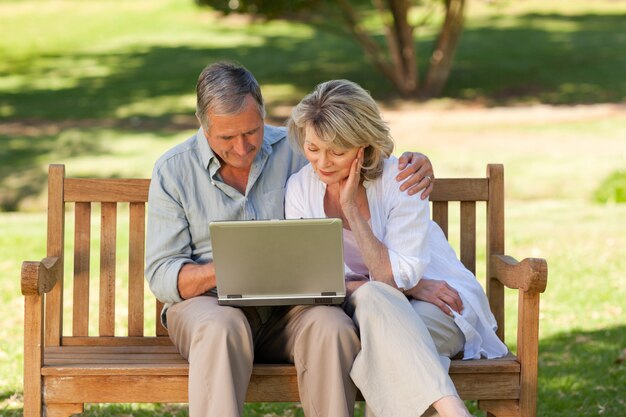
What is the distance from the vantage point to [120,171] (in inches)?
546

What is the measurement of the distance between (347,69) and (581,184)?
12775 millimetres

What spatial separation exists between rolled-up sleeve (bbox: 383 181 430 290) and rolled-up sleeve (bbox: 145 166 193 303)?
0.76m

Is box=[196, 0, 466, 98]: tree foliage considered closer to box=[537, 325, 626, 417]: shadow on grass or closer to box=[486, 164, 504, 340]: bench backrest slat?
box=[537, 325, 626, 417]: shadow on grass

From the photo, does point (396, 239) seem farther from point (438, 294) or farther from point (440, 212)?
point (440, 212)

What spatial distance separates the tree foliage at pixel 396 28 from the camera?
19547 mm

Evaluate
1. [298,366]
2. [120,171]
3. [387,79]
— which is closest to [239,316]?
[298,366]

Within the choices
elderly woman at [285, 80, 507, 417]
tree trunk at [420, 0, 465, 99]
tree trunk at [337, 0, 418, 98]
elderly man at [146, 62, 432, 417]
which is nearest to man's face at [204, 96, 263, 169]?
elderly man at [146, 62, 432, 417]

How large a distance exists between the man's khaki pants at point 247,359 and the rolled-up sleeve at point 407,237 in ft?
0.90

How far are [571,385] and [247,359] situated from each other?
254 cm

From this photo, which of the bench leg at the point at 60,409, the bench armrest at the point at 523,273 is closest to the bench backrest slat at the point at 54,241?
the bench leg at the point at 60,409

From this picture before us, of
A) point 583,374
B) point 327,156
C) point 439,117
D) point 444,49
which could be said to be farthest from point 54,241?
point 444,49

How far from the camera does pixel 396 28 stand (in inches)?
828

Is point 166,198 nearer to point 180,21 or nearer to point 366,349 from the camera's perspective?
point 366,349

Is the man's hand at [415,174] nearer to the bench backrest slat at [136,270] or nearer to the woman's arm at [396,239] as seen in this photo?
the woman's arm at [396,239]
